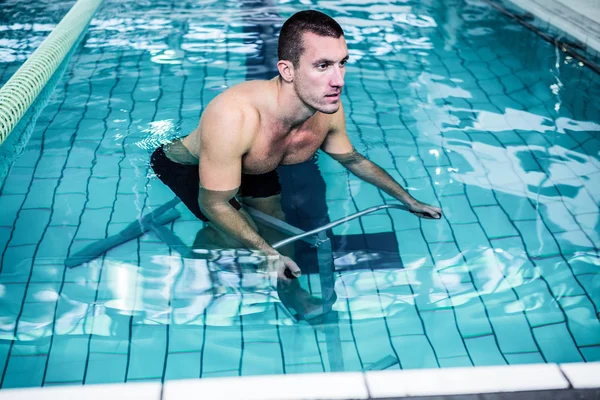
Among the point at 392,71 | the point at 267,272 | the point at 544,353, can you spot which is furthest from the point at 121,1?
the point at 544,353

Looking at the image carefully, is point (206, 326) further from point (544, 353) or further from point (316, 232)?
point (544, 353)

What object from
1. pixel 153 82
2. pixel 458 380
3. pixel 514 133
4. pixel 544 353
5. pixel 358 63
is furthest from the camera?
pixel 358 63

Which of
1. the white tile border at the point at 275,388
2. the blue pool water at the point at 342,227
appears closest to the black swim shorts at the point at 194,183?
the blue pool water at the point at 342,227

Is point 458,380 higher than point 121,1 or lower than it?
higher

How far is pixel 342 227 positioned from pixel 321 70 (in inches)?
43.6

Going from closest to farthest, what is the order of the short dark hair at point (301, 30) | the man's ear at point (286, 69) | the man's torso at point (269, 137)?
1. the short dark hair at point (301, 30)
2. the man's ear at point (286, 69)
3. the man's torso at point (269, 137)

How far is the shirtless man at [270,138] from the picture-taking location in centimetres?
250

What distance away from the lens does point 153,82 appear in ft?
15.9

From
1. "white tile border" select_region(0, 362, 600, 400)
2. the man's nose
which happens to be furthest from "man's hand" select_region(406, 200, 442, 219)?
→ "white tile border" select_region(0, 362, 600, 400)

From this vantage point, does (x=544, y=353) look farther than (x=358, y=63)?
No

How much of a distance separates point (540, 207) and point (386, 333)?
142 cm

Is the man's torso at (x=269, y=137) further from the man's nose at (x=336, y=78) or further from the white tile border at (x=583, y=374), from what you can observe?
the white tile border at (x=583, y=374)

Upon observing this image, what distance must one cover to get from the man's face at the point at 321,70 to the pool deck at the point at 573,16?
3615mm

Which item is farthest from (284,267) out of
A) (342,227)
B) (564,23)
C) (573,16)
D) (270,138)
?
(573,16)
